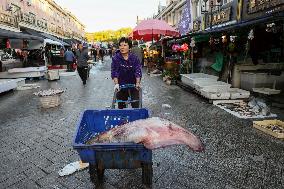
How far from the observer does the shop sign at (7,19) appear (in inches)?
987

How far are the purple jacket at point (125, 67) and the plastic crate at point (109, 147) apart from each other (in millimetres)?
1725

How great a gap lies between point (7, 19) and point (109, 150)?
27875mm

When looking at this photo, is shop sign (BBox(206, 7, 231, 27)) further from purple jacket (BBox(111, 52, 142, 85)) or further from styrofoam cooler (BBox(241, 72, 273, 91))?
purple jacket (BBox(111, 52, 142, 85))

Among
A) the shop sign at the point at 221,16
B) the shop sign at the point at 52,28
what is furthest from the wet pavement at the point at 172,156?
the shop sign at the point at 52,28

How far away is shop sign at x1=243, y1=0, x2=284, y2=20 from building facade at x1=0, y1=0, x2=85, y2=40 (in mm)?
22190

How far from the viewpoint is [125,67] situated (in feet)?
18.3

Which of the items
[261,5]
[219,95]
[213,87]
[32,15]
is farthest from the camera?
[32,15]

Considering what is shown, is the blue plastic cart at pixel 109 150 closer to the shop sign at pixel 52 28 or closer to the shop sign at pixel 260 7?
the shop sign at pixel 260 7

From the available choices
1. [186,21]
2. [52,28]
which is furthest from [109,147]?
[52,28]

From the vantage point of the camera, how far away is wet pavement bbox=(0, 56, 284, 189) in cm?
400

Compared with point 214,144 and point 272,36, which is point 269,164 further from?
point 272,36

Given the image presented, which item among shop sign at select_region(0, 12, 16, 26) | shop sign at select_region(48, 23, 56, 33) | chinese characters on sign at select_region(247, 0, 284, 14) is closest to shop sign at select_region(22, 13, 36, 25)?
shop sign at select_region(0, 12, 16, 26)

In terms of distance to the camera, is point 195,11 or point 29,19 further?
point 29,19

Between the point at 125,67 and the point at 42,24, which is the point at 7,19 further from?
the point at 125,67
